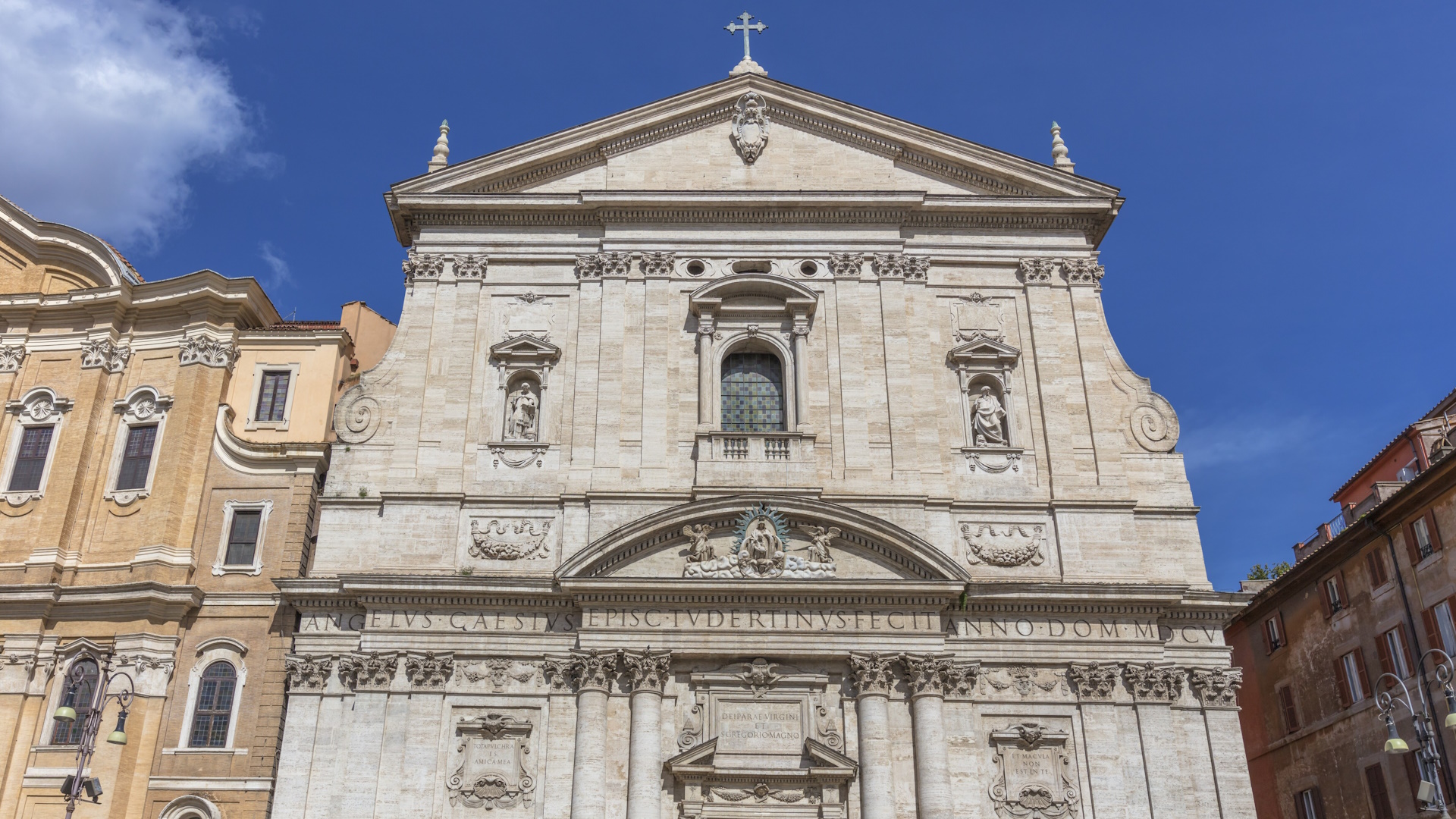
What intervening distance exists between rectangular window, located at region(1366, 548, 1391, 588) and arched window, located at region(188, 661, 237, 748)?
24.3m

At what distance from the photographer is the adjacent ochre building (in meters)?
22.5

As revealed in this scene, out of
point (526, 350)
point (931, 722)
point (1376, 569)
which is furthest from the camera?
point (1376, 569)

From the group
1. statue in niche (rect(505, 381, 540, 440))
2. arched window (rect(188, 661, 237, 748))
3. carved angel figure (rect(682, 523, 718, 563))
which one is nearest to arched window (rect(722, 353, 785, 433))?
carved angel figure (rect(682, 523, 718, 563))

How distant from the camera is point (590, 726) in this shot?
21.4 meters

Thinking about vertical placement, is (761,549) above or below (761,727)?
above

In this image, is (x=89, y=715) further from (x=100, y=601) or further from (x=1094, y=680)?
(x=1094, y=680)

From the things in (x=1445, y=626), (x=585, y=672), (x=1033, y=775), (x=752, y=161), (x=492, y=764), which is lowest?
(x=1033, y=775)

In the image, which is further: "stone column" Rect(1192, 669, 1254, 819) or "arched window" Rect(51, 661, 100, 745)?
"arched window" Rect(51, 661, 100, 745)

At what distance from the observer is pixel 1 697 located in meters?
23.0

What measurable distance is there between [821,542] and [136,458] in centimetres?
1430

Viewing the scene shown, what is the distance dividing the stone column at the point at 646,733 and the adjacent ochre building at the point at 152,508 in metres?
6.70

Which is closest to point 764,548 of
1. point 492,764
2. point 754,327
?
point 754,327

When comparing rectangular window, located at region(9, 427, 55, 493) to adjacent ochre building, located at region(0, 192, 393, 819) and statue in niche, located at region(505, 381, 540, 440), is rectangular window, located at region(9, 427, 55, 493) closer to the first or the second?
adjacent ochre building, located at region(0, 192, 393, 819)

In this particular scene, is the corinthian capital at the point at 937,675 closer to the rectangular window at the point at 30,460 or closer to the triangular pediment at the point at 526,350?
the triangular pediment at the point at 526,350
